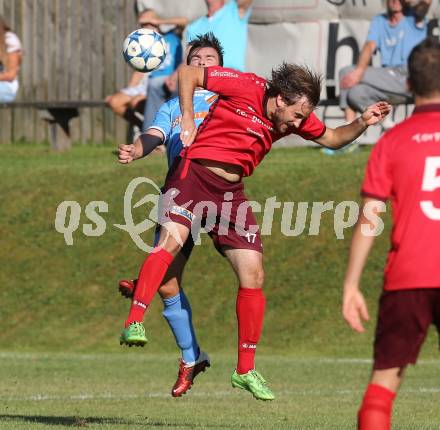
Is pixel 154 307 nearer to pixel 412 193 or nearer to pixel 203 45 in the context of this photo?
pixel 203 45

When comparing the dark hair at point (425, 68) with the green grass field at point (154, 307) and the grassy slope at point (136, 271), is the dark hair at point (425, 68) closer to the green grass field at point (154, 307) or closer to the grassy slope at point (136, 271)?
the green grass field at point (154, 307)

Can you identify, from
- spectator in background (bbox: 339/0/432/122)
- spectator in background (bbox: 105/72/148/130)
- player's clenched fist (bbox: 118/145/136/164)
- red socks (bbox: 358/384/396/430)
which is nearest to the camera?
red socks (bbox: 358/384/396/430)

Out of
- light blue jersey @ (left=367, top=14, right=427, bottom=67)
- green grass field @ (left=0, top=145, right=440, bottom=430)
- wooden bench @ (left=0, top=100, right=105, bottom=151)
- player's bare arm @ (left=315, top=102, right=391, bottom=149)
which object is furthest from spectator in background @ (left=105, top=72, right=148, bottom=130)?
player's bare arm @ (left=315, top=102, right=391, bottom=149)

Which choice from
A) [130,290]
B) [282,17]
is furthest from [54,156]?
[130,290]

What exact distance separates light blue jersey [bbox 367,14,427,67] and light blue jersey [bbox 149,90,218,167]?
26.8ft

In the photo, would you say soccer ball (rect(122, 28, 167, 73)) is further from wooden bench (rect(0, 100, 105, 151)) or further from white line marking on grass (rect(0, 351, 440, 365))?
wooden bench (rect(0, 100, 105, 151))

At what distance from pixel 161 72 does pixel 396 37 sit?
3.29 meters

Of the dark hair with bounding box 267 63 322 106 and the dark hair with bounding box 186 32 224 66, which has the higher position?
the dark hair with bounding box 186 32 224 66

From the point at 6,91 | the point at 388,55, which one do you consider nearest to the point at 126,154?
the point at 388,55

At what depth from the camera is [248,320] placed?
9.64m

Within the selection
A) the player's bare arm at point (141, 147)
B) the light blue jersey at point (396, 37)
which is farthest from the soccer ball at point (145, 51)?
the light blue jersey at point (396, 37)

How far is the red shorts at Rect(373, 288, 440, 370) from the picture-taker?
616cm

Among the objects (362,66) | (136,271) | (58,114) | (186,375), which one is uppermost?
(362,66)

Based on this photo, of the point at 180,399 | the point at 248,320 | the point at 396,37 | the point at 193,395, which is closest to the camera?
the point at 248,320
